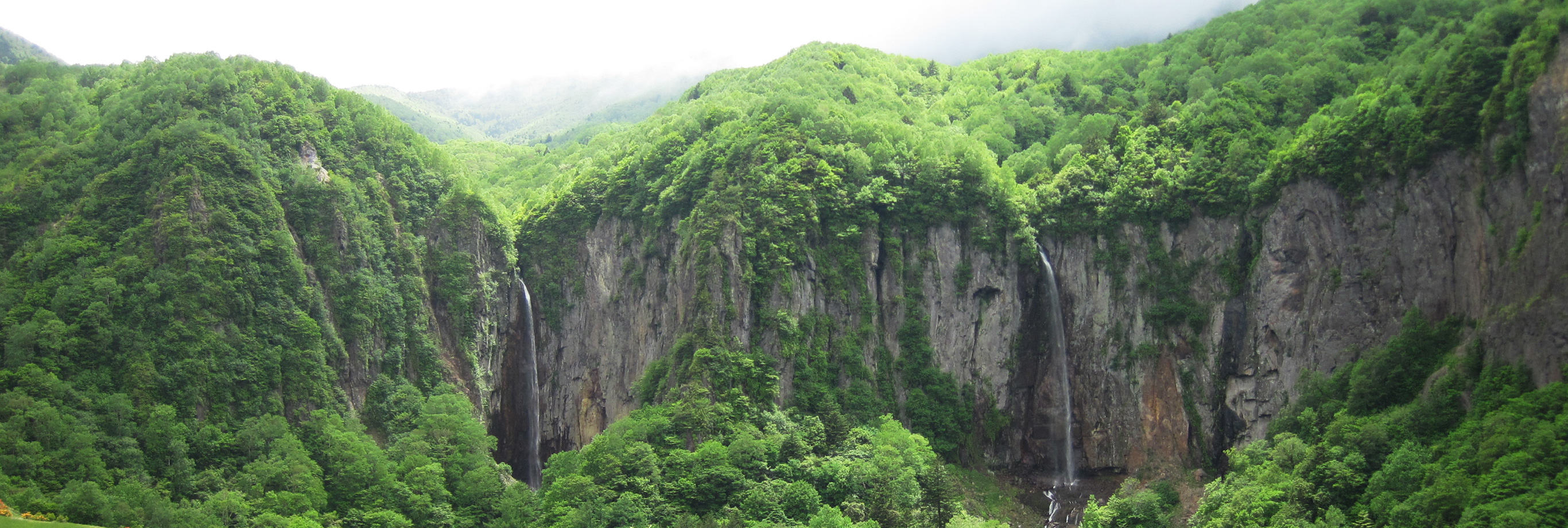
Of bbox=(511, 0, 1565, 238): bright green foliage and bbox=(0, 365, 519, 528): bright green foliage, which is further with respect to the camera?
bbox=(511, 0, 1565, 238): bright green foliage

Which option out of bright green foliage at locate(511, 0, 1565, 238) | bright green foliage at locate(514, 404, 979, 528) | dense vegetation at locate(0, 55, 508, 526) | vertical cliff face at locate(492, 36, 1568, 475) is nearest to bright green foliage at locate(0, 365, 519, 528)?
dense vegetation at locate(0, 55, 508, 526)

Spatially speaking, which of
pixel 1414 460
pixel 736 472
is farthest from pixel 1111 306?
pixel 736 472

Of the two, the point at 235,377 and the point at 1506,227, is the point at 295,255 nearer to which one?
the point at 235,377

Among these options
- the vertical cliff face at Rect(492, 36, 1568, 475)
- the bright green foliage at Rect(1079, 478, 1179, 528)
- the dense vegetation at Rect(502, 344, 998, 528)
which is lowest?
the bright green foliage at Rect(1079, 478, 1179, 528)

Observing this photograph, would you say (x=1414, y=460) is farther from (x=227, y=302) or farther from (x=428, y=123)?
(x=428, y=123)

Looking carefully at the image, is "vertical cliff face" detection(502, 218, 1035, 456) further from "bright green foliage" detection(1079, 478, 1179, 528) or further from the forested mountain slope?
"bright green foliage" detection(1079, 478, 1179, 528)

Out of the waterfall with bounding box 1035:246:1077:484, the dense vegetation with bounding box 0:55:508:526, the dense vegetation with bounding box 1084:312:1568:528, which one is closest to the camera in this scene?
the dense vegetation with bounding box 1084:312:1568:528

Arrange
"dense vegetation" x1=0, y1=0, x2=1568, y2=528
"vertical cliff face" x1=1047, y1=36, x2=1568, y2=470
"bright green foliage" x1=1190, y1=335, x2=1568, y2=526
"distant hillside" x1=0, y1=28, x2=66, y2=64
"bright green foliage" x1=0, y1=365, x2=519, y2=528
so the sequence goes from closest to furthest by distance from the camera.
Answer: "bright green foliage" x1=1190, y1=335, x2=1568, y2=526, "vertical cliff face" x1=1047, y1=36, x2=1568, y2=470, "dense vegetation" x1=0, y1=0, x2=1568, y2=528, "bright green foliage" x1=0, y1=365, x2=519, y2=528, "distant hillside" x1=0, y1=28, x2=66, y2=64
